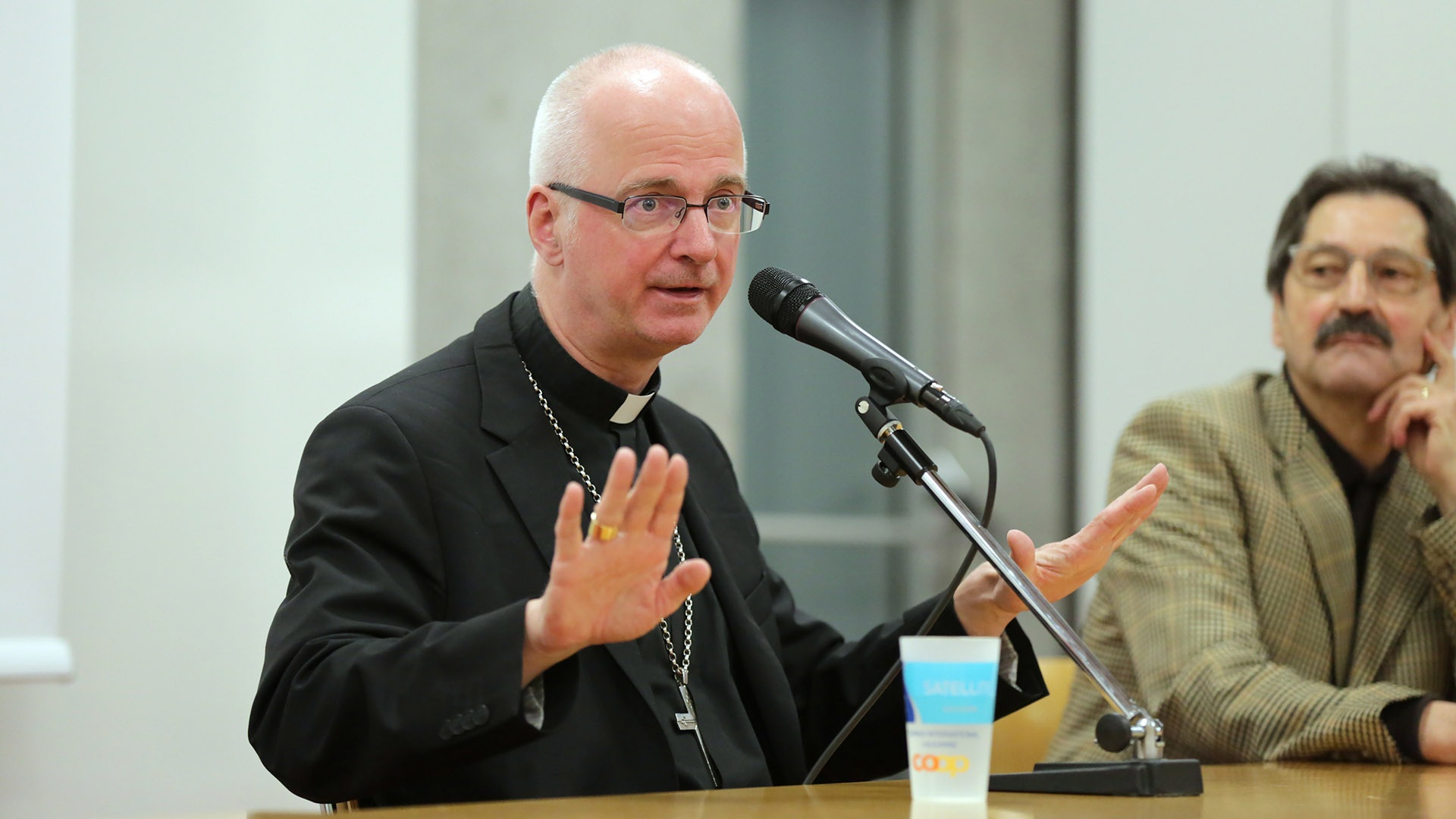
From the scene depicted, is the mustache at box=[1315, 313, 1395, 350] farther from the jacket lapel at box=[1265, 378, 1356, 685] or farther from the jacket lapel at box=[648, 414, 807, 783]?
the jacket lapel at box=[648, 414, 807, 783]

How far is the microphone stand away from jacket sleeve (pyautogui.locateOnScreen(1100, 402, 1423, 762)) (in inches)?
26.7

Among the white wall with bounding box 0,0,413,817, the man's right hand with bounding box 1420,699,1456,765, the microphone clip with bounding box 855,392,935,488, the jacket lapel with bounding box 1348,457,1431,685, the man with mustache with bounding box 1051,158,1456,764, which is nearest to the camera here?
the microphone clip with bounding box 855,392,935,488

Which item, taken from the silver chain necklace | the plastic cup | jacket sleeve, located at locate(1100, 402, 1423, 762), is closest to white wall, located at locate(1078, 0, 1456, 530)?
jacket sleeve, located at locate(1100, 402, 1423, 762)

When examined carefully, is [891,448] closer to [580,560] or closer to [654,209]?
[580,560]

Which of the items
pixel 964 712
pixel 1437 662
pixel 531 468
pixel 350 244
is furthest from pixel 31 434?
pixel 1437 662

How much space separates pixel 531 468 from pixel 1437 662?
1.50 meters

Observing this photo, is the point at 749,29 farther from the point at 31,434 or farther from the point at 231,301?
the point at 31,434

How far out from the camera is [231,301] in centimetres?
301

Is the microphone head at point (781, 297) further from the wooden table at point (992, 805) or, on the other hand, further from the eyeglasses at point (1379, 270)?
the eyeglasses at point (1379, 270)

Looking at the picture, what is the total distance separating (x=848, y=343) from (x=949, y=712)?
420 mm

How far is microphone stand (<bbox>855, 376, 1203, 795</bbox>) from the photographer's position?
1.32 meters

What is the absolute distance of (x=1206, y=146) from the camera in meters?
4.13

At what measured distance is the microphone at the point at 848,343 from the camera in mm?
1379

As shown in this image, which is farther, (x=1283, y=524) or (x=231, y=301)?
(x=231, y=301)
